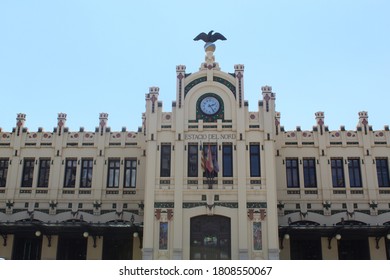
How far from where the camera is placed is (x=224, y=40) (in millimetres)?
32219

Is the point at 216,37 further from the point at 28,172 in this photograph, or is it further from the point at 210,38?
the point at 28,172

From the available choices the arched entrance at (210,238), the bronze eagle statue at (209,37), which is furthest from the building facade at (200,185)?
the bronze eagle statue at (209,37)

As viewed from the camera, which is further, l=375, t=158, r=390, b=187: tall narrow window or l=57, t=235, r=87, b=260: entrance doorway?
l=375, t=158, r=390, b=187: tall narrow window

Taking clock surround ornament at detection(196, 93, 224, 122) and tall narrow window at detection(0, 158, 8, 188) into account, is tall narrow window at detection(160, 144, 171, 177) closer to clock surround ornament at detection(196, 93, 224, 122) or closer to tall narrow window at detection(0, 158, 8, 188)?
clock surround ornament at detection(196, 93, 224, 122)

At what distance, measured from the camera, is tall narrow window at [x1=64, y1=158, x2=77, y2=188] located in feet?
107

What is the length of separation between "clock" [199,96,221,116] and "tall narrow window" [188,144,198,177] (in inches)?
98.2

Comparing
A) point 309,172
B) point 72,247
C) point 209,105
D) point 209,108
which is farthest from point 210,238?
point 72,247

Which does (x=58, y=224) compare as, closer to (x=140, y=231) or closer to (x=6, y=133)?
(x=140, y=231)

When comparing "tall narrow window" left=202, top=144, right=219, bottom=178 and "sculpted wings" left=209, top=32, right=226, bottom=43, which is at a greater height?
"sculpted wings" left=209, top=32, right=226, bottom=43

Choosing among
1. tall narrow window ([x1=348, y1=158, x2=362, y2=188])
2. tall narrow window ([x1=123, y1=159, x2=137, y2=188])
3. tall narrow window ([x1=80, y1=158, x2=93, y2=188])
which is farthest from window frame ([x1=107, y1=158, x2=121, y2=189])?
tall narrow window ([x1=348, y1=158, x2=362, y2=188])

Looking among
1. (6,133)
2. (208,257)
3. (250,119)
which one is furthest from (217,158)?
(6,133)

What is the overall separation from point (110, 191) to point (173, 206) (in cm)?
601

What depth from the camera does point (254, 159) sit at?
29.4m

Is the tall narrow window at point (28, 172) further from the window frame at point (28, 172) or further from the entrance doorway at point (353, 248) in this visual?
the entrance doorway at point (353, 248)
